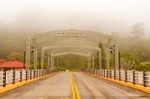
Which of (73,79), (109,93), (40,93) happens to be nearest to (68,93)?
(40,93)

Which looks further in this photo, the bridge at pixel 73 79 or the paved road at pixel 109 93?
the bridge at pixel 73 79

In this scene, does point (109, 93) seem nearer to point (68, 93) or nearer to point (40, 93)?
point (68, 93)

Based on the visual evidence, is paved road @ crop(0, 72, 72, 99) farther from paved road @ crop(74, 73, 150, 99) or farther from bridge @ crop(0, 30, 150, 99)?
paved road @ crop(74, 73, 150, 99)

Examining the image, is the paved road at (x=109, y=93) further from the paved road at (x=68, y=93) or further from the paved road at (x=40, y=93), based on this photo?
the paved road at (x=40, y=93)

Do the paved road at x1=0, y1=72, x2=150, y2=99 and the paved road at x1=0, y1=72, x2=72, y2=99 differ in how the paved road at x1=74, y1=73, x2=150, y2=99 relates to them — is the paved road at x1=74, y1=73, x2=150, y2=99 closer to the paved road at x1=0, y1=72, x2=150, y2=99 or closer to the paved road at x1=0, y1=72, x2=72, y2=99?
the paved road at x1=0, y1=72, x2=150, y2=99

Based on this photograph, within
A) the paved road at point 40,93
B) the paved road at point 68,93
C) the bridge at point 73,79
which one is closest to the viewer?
the paved road at point 40,93

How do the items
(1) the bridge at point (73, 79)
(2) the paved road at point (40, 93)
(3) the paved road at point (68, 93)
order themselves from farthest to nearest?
(1) the bridge at point (73, 79) → (3) the paved road at point (68, 93) → (2) the paved road at point (40, 93)

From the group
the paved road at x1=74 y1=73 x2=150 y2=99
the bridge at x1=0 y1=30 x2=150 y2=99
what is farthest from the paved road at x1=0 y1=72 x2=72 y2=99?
the paved road at x1=74 y1=73 x2=150 y2=99

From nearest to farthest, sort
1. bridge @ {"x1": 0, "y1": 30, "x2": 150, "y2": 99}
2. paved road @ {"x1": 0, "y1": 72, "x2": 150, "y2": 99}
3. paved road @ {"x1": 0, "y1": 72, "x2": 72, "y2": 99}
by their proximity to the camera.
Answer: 1. paved road @ {"x1": 0, "y1": 72, "x2": 72, "y2": 99}
2. paved road @ {"x1": 0, "y1": 72, "x2": 150, "y2": 99}
3. bridge @ {"x1": 0, "y1": 30, "x2": 150, "y2": 99}

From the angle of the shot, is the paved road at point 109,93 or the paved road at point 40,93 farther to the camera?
the paved road at point 109,93

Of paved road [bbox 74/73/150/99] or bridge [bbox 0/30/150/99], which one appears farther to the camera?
bridge [bbox 0/30/150/99]

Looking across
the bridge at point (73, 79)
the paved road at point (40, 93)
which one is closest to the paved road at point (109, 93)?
the bridge at point (73, 79)

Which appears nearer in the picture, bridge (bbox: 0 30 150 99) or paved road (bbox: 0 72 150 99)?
paved road (bbox: 0 72 150 99)

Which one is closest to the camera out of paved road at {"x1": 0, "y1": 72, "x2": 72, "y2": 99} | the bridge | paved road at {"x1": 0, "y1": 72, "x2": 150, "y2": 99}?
paved road at {"x1": 0, "y1": 72, "x2": 72, "y2": 99}
